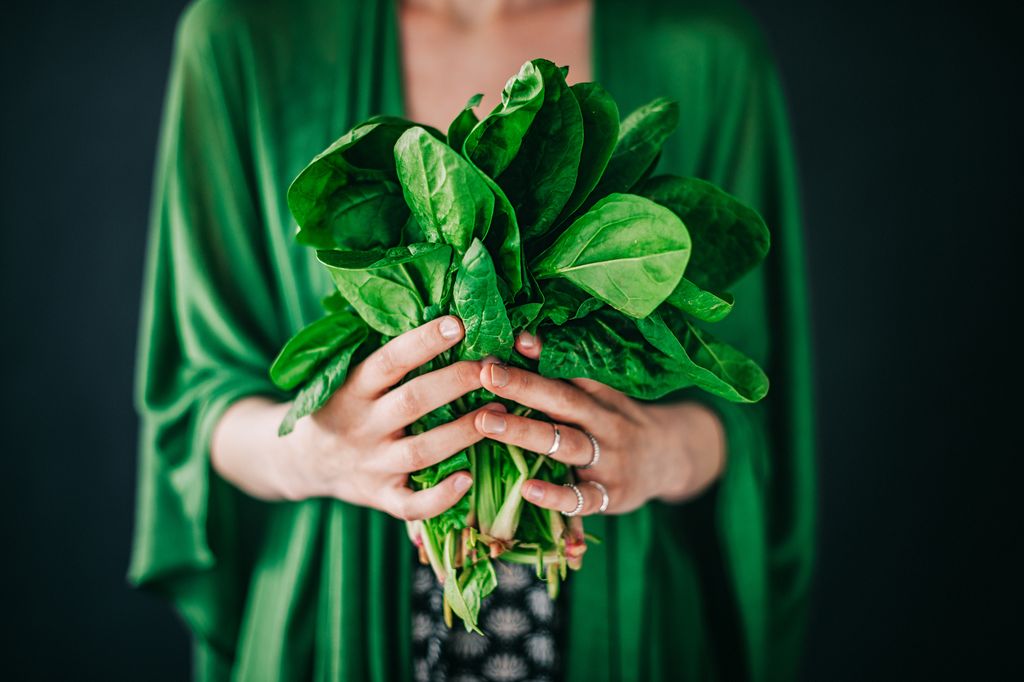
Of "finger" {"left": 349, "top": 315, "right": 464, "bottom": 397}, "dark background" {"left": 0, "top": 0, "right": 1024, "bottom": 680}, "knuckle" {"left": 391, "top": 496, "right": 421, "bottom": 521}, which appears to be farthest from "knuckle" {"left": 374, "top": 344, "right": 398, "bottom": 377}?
"dark background" {"left": 0, "top": 0, "right": 1024, "bottom": 680}

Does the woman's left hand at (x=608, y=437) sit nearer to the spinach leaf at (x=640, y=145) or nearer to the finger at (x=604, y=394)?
the finger at (x=604, y=394)

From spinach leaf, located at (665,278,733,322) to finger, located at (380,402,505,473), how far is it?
0.51 ft

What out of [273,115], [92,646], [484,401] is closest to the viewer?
[484,401]

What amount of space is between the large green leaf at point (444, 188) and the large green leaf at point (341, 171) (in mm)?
40

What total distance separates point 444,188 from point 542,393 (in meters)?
0.18

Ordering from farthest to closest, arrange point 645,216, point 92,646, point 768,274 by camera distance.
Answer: point 92,646
point 768,274
point 645,216

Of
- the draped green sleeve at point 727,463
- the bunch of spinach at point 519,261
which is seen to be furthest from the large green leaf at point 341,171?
the draped green sleeve at point 727,463

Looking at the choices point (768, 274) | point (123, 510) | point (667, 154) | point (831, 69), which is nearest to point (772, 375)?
point (768, 274)

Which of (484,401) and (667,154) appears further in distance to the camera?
(667,154)

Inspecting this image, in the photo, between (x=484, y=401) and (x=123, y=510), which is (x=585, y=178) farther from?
(x=123, y=510)

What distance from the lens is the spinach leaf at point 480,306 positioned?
46 cm

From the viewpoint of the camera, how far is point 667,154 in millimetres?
814

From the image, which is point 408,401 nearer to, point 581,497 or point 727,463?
point 581,497

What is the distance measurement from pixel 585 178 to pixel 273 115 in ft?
1.30
